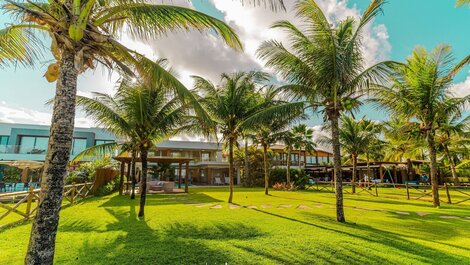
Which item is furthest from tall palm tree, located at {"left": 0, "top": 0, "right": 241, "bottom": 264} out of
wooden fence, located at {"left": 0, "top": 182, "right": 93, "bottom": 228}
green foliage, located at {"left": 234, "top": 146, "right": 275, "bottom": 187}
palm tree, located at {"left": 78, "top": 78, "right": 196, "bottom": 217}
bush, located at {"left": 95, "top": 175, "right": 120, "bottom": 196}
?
green foliage, located at {"left": 234, "top": 146, "right": 275, "bottom": 187}

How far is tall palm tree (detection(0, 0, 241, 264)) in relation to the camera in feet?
9.65

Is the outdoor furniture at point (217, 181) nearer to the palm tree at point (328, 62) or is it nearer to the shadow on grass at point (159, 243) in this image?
the shadow on grass at point (159, 243)

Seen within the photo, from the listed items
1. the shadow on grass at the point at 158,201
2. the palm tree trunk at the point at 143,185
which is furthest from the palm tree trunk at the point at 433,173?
the palm tree trunk at the point at 143,185

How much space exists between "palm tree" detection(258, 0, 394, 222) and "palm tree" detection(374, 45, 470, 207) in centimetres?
348

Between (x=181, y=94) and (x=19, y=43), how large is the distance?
3214mm

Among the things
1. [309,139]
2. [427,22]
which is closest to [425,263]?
[427,22]

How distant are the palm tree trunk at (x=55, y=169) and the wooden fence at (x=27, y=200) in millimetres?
2837

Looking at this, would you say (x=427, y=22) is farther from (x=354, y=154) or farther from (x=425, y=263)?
(x=354, y=154)

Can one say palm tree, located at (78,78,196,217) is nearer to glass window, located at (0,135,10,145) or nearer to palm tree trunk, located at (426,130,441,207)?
palm tree trunk, located at (426,130,441,207)

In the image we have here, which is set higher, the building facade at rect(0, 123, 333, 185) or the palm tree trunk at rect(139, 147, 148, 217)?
the building facade at rect(0, 123, 333, 185)

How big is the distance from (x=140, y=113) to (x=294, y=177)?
1811 cm

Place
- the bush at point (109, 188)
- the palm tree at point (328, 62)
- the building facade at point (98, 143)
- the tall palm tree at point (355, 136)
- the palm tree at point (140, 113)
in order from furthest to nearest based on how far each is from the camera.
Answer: the building facade at point (98, 143) → the tall palm tree at point (355, 136) → the bush at point (109, 188) → the palm tree at point (140, 113) → the palm tree at point (328, 62)

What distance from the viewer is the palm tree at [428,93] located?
36.0 feet

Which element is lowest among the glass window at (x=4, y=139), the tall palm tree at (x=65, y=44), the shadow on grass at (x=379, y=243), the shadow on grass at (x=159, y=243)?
the shadow on grass at (x=159, y=243)
